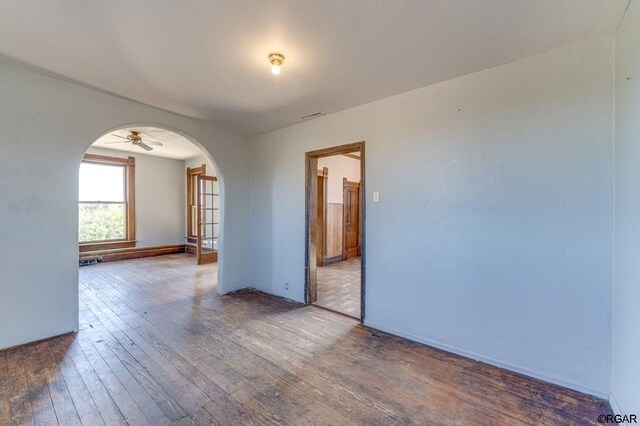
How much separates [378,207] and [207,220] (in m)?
Answer: 5.42

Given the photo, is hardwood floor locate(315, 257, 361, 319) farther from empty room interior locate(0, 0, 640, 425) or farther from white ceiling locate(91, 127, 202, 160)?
white ceiling locate(91, 127, 202, 160)

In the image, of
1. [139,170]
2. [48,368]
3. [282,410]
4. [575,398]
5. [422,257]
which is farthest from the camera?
[139,170]

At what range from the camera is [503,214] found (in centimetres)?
235

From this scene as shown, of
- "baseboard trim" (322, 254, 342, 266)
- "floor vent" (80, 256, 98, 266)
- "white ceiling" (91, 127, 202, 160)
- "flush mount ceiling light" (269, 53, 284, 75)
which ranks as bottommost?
"baseboard trim" (322, 254, 342, 266)

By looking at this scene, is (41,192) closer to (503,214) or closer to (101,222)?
(503,214)

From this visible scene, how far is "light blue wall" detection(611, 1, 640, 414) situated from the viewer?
5.19 ft

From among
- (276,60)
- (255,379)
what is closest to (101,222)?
(255,379)

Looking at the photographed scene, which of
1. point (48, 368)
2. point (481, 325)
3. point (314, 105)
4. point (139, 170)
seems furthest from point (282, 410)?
point (139, 170)

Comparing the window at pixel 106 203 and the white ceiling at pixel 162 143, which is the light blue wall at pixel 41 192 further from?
the window at pixel 106 203

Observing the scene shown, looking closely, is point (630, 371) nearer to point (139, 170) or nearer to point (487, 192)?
A: point (487, 192)

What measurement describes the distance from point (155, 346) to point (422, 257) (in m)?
2.73

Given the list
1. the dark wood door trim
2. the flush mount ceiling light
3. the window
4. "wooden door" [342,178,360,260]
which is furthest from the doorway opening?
the flush mount ceiling light

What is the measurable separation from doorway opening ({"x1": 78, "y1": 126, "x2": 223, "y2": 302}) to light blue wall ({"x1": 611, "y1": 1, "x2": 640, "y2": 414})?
5.08 metres

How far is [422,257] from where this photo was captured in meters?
2.80
